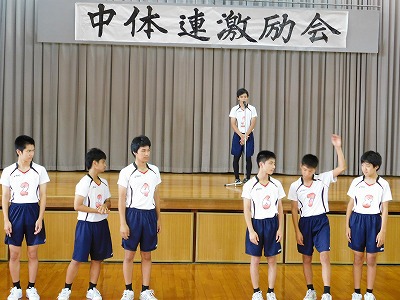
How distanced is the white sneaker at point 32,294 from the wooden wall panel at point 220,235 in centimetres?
184

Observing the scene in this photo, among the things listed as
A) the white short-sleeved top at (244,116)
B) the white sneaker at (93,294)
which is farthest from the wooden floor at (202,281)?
the white short-sleeved top at (244,116)

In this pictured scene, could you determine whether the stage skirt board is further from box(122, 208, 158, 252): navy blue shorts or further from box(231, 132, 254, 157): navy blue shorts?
box(231, 132, 254, 157): navy blue shorts

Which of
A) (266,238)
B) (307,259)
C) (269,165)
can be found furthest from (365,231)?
(269,165)

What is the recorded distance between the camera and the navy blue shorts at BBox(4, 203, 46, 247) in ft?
14.0

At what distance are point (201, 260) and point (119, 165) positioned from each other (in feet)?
13.5

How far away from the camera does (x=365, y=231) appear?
442cm

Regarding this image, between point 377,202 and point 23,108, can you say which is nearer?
point 377,202

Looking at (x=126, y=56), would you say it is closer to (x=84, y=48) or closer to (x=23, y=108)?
(x=84, y=48)

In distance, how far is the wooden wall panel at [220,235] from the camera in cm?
568

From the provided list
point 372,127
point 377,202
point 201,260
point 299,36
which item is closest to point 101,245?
point 201,260

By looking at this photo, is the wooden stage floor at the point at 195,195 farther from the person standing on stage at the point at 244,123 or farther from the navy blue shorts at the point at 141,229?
the navy blue shorts at the point at 141,229

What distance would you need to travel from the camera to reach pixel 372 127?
9742 millimetres

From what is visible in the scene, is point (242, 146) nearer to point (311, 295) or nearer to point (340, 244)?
point (340, 244)

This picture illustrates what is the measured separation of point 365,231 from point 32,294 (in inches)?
98.2
